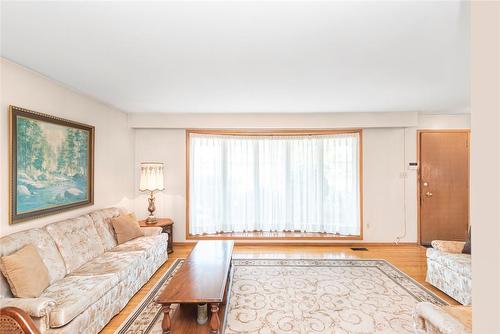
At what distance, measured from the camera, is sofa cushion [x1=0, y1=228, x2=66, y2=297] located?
7.27 ft

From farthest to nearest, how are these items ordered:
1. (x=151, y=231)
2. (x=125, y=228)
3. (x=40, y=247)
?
(x=151, y=231)
(x=125, y=228)
(x=40, y=247)

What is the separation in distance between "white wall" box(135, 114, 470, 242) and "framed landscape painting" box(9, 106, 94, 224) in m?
1.40

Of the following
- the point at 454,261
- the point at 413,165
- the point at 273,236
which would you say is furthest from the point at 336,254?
the point at 413,165

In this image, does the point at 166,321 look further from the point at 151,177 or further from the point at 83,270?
the point at 151,177

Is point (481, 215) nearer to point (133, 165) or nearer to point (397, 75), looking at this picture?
point (397, 75)

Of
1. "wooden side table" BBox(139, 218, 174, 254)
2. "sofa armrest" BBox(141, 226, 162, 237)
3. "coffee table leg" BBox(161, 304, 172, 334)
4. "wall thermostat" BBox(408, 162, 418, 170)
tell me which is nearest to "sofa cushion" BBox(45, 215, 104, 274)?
"sofa armrest" BBox(141, 226, 162, 237)

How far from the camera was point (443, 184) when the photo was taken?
496 centimetres

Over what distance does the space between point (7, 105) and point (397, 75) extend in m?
3.96

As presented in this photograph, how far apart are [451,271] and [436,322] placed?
171 cm

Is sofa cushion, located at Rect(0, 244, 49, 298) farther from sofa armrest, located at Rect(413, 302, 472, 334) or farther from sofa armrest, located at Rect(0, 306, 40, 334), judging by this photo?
sofa armrest, located at Rect(413, 302, 472, 334)

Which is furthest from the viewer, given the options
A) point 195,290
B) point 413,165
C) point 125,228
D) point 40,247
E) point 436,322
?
Result: point 413,165

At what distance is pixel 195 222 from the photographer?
505cm

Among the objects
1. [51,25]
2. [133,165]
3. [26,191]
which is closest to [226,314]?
[26,191]

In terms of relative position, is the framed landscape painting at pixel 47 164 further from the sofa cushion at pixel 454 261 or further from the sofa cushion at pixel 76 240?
the sofa cushion at pixel 454 261
